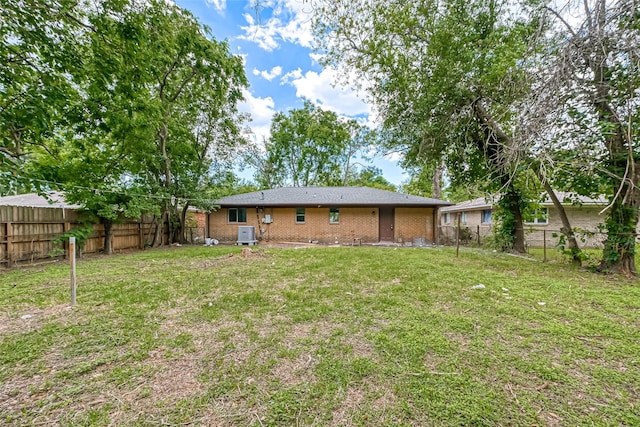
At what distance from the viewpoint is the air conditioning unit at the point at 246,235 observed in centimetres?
1349

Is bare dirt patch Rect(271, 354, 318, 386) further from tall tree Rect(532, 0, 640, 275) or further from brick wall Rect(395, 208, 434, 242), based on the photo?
brick wall Rect(395, 208, 434, 242)

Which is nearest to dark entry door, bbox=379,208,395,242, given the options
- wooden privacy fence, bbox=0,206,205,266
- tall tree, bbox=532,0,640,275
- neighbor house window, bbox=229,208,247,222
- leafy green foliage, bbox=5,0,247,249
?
neighbor house window, bbox=229,208,247,222

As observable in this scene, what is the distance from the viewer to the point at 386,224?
46.9ft

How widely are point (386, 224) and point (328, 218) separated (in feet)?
10.7

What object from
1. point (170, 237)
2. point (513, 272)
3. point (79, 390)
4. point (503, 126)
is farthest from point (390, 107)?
point (170, 237)

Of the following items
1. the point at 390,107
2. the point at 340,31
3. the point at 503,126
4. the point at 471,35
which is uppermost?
the point at 340,31

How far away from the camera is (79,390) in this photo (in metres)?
2.13

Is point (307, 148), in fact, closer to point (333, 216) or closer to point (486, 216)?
point (333, 216)

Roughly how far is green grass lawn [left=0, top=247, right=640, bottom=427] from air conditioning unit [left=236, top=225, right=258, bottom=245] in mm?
8250

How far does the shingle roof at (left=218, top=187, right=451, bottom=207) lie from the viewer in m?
13.5

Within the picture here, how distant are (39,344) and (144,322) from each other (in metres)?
0.97

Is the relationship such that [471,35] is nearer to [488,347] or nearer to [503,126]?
[503,126]

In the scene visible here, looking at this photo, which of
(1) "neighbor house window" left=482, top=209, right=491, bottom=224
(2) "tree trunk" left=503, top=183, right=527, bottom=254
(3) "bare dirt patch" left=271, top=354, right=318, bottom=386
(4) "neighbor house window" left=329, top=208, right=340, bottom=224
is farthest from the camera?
(1) "neighbor house window" left=482, top=209, right=491, bottom=224

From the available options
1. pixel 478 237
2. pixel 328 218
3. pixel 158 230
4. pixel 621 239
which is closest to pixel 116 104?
pixel 158 230
